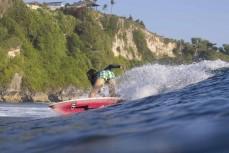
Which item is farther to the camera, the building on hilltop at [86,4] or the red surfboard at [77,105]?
the building on hilltop at [86,4]

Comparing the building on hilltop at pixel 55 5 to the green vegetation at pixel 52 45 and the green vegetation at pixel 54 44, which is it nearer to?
the green vegetation at pixel 54 44

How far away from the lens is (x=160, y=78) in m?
14.0

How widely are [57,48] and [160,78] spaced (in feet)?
192

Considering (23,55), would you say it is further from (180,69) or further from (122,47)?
(180,69)

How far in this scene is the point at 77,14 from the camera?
268ft

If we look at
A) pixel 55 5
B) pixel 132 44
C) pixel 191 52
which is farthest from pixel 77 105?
pixel 191 52

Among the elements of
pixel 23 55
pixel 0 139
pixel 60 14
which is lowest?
pixel 0 139

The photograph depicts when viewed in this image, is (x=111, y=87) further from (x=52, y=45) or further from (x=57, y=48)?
(x=57, y=48)

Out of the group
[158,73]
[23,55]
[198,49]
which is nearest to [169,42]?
[198,49]

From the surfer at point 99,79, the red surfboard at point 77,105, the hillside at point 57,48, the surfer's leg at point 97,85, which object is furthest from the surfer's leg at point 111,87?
the hillside at point 57,48

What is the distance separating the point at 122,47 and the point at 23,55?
91.4 ft

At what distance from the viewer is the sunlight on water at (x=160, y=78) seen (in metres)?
11.9

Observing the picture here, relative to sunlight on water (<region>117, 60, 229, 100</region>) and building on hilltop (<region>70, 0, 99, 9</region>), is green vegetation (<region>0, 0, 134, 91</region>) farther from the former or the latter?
sunlight on water (<region>117, 60, 229, 100</region>)

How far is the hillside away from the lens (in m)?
61.3
